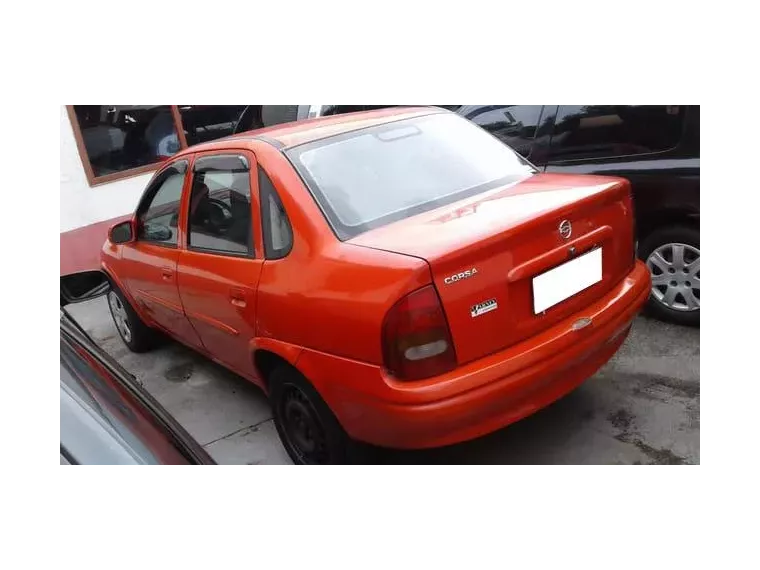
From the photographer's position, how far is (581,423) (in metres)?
3.13

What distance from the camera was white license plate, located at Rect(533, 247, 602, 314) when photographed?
240 centimetres

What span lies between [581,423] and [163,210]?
271cm

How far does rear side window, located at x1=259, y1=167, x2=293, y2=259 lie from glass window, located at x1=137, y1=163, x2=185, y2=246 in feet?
3.17

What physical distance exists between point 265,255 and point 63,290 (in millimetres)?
4589

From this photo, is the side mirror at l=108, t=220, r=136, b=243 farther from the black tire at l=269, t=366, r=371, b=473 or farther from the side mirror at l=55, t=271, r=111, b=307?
the side mirror at l=55, t=271, r=111, b=307

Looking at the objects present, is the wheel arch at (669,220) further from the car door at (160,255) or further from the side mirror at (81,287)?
the side mirror at (81,287)

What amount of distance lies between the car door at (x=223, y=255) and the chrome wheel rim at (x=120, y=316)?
4.88 ft

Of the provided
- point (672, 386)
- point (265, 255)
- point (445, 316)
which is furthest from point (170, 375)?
point (672, 386)

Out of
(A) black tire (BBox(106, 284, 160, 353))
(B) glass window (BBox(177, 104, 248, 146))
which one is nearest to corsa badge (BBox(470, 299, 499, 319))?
(A) black tire (BBox(106, 284, 160, 353))

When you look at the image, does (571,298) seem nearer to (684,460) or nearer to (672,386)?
(684,460)

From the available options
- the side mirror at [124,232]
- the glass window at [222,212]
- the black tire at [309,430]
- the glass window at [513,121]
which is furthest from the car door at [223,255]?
the glass window at [513,121]

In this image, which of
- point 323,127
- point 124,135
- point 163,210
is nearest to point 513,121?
point 323,127

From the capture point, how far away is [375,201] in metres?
2.69

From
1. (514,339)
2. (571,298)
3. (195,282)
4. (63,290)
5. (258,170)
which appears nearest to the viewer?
(514,339)
